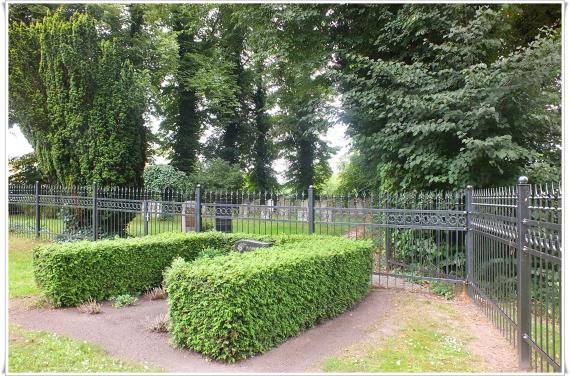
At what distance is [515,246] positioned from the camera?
3.98 metres

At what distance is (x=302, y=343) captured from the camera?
14.9ft

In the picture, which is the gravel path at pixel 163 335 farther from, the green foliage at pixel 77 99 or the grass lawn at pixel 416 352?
the green foliage at pixel 77 99

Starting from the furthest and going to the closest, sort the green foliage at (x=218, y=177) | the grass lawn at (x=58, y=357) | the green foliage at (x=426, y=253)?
the green foliage at (x=218, y=177), the green foliage at (x=426, y=253), the grass lawn at (x=58, y=357)

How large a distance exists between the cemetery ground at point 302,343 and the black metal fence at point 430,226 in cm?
48

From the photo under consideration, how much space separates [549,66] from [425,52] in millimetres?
2607

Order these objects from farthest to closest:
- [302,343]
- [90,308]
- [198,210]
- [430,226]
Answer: [198,210] → [430,226] → [90,308] → [302,343]

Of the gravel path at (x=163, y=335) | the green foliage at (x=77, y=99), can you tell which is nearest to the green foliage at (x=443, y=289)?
the gravel path at (x=163, y=335)

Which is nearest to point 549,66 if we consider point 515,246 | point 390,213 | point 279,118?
point 390,213

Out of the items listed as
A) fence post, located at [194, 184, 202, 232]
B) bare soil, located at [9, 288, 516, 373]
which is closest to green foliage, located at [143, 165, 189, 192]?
fence post, located at [194, 184, 202, 232]

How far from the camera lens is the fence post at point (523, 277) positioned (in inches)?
147

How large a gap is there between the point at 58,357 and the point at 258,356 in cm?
208

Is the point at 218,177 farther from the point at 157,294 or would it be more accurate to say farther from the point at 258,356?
the point at 258,356

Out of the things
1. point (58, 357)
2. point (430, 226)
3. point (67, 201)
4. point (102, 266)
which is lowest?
point (58, 357)

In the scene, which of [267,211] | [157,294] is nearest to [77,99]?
[267,211]
